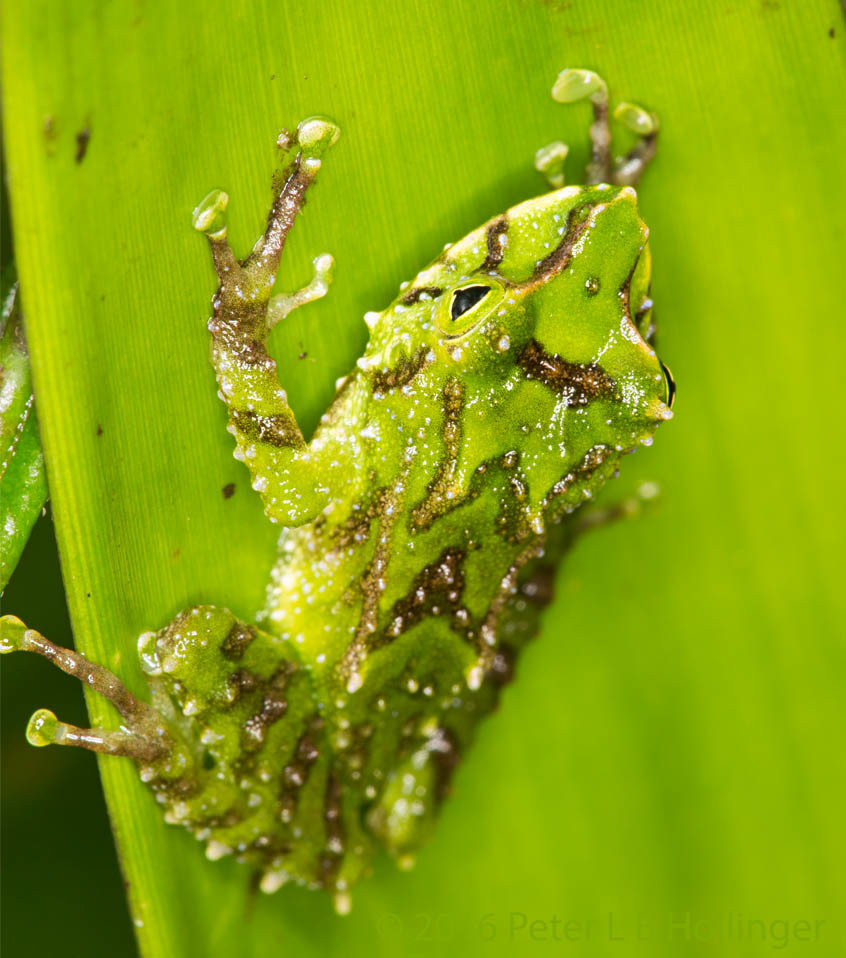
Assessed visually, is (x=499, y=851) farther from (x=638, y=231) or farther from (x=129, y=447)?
(x=638, y=231)

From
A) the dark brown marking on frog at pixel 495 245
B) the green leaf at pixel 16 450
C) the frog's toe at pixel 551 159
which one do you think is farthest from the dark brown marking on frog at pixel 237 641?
the frog's toe at pixel 551 159

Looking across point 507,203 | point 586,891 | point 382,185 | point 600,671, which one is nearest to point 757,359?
point 507,203

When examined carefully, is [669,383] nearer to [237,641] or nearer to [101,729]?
[237,641]

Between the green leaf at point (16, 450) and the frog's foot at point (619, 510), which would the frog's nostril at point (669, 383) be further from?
the green leaf at point (16, 450)

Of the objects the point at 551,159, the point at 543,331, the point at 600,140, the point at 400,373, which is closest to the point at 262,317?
the point at 400,373

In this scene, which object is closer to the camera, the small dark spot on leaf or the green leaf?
the small dark spot on leaf

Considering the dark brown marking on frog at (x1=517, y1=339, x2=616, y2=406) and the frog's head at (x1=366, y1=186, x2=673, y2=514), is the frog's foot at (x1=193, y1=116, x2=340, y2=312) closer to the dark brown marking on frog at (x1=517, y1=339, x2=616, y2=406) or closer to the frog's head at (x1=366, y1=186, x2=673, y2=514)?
the frog's head at (x1=366, y1=186, x2=673, y2=514)

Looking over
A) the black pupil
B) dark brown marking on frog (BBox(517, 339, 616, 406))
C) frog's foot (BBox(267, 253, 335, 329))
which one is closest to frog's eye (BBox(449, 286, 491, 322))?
the black pupil
